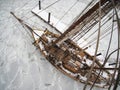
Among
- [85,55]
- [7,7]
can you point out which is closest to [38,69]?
[85,55]

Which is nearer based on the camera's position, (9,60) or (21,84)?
(21,84)

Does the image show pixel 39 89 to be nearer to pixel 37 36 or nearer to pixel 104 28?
pixel 37 36

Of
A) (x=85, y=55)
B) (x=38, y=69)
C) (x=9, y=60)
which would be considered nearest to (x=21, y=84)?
(x=38, y=69)

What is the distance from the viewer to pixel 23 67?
7.50m

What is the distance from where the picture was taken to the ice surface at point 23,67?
22.4 ft

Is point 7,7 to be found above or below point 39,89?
above

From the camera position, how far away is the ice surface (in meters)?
6.84

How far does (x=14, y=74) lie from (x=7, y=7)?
6.62m

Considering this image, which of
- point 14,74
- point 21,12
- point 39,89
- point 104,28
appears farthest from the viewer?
point 21,12

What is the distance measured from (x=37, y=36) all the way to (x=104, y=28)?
439 cm

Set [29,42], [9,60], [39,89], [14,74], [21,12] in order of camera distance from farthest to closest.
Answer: [21,12] → [29,42] → [9,60] → [14,74] → [39,89]

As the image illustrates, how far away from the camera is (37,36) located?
795 cm

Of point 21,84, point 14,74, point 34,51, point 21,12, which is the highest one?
point 21,12

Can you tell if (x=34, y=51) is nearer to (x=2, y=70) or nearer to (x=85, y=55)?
(x=2, y=70)
